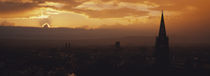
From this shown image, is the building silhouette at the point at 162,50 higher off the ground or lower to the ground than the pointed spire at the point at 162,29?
lower

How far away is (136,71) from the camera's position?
7106 cm

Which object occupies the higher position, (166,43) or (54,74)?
(166,43)

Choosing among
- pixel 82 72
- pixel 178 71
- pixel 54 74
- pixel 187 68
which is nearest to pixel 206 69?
pixel 187 68

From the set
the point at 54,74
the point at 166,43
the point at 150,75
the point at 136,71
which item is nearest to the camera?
the point at 54,74

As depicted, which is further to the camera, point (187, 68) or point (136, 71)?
A: point (187, 68)

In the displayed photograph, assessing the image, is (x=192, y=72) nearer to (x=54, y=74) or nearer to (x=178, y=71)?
(x=178, y=71)

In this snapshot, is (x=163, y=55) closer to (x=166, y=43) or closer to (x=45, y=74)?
(x=166, y=43)

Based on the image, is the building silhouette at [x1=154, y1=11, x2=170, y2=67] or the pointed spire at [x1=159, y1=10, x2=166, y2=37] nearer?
the building silhouette at [x1=154, y1=11, x2=170, y2=67]

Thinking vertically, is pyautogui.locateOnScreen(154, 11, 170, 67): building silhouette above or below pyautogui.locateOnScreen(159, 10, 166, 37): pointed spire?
below

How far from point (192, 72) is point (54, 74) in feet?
128

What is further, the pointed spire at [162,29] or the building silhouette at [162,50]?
the pointed spire at [162,29]

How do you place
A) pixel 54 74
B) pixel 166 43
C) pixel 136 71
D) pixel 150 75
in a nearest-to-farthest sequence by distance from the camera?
pixel 54 74 → pixel 150 75 → pixel 136 71 → pixel 166 43

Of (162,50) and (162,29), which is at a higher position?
(162,29)

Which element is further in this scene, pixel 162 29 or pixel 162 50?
pixel 162 29
